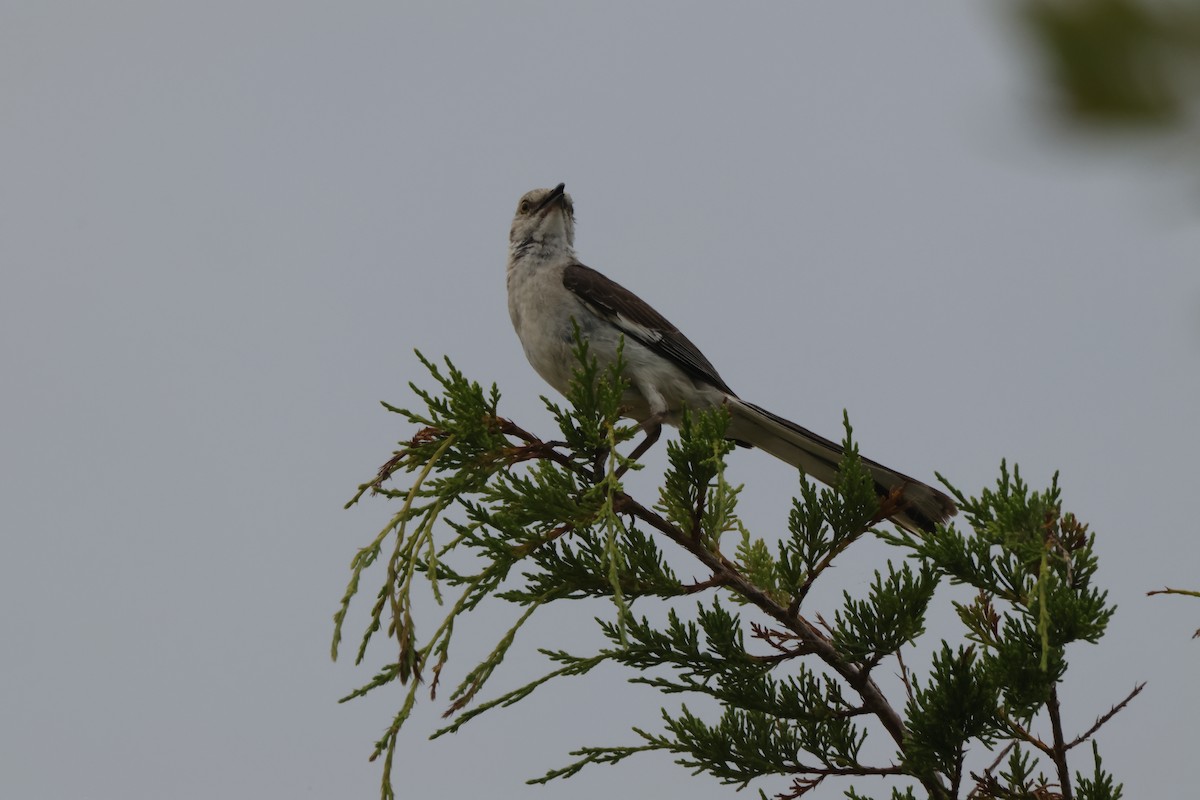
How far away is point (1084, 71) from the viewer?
76cm

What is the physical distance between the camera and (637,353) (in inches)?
226

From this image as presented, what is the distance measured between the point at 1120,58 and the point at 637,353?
16.4 ft

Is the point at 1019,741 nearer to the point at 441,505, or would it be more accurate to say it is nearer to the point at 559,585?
the point at 559,585

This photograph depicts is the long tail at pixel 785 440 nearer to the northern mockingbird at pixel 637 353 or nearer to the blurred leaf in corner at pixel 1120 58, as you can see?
the northern mockingbird at pixel 637 353

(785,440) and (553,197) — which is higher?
(553,197)

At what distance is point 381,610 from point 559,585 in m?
0.72

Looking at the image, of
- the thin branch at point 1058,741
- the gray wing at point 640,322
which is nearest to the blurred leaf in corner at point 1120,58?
the thin branch at point 1058,741

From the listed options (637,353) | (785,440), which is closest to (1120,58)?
(785,440)

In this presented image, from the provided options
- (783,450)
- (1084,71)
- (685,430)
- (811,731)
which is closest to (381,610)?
(685,430)

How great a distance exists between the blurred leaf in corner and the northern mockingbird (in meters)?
4.44

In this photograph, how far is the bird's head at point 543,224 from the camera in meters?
6.77

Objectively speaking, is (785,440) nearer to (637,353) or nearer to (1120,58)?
(637,353)

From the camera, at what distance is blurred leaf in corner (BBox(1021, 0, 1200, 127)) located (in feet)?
2.41

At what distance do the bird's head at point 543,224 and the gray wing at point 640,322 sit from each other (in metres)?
0.67
